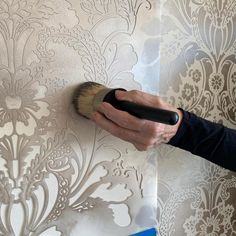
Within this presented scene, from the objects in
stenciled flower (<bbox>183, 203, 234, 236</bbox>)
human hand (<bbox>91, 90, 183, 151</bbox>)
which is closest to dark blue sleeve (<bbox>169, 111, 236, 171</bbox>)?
human hand (<bbox>91, 90, 183, 151</bbox>)

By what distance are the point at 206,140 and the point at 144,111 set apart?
196mm

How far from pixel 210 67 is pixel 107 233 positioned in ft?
1.21

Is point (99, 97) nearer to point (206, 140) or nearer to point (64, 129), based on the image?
point (64, 129)

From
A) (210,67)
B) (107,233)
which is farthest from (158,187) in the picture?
(210,67)

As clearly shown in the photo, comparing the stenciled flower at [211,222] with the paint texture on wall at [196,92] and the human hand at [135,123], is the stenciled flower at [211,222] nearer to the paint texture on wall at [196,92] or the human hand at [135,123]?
the paint texture on wall at [196,92]

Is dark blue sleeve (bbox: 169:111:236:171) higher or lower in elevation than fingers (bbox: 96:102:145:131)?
lower

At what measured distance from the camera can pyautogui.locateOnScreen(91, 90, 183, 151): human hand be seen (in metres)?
0.58

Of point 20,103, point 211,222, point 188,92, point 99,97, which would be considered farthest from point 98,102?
point 211,222

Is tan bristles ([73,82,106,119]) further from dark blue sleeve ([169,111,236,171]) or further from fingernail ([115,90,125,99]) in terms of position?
dark blue sleeve ([169,111,236,171])

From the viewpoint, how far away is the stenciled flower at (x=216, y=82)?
2.61ft

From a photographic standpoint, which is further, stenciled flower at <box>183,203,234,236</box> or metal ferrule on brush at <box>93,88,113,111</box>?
stenciled flower at <box>183,203,234,236</box>

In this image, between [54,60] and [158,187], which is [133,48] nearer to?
[54,60]

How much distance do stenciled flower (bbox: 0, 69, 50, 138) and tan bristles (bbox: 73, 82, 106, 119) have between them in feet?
0.17

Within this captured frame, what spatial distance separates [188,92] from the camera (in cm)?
78
